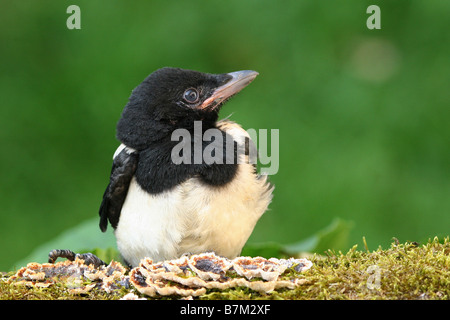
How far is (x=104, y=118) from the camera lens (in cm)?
613

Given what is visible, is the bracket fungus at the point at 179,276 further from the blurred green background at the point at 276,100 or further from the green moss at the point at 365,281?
the blurred green background at the point at 276,100

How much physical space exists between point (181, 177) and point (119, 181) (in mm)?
369

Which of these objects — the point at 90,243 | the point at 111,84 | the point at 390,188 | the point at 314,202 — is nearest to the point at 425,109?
the point at 390,188

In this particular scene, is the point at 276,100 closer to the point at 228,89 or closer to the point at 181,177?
the point at 228,89

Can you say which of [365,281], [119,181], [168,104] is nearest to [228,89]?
[168,104]

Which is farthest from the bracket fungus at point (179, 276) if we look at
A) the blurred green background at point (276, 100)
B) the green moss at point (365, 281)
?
the blurred green background at point (276, 100)

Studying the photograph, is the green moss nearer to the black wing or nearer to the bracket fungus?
the bracket fungus

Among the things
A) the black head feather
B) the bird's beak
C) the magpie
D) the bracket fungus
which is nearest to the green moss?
the bracket fungus

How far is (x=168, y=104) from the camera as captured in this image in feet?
10.6

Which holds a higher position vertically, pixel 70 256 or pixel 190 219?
pixel 190 219

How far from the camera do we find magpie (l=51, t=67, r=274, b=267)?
3018 millimetres
